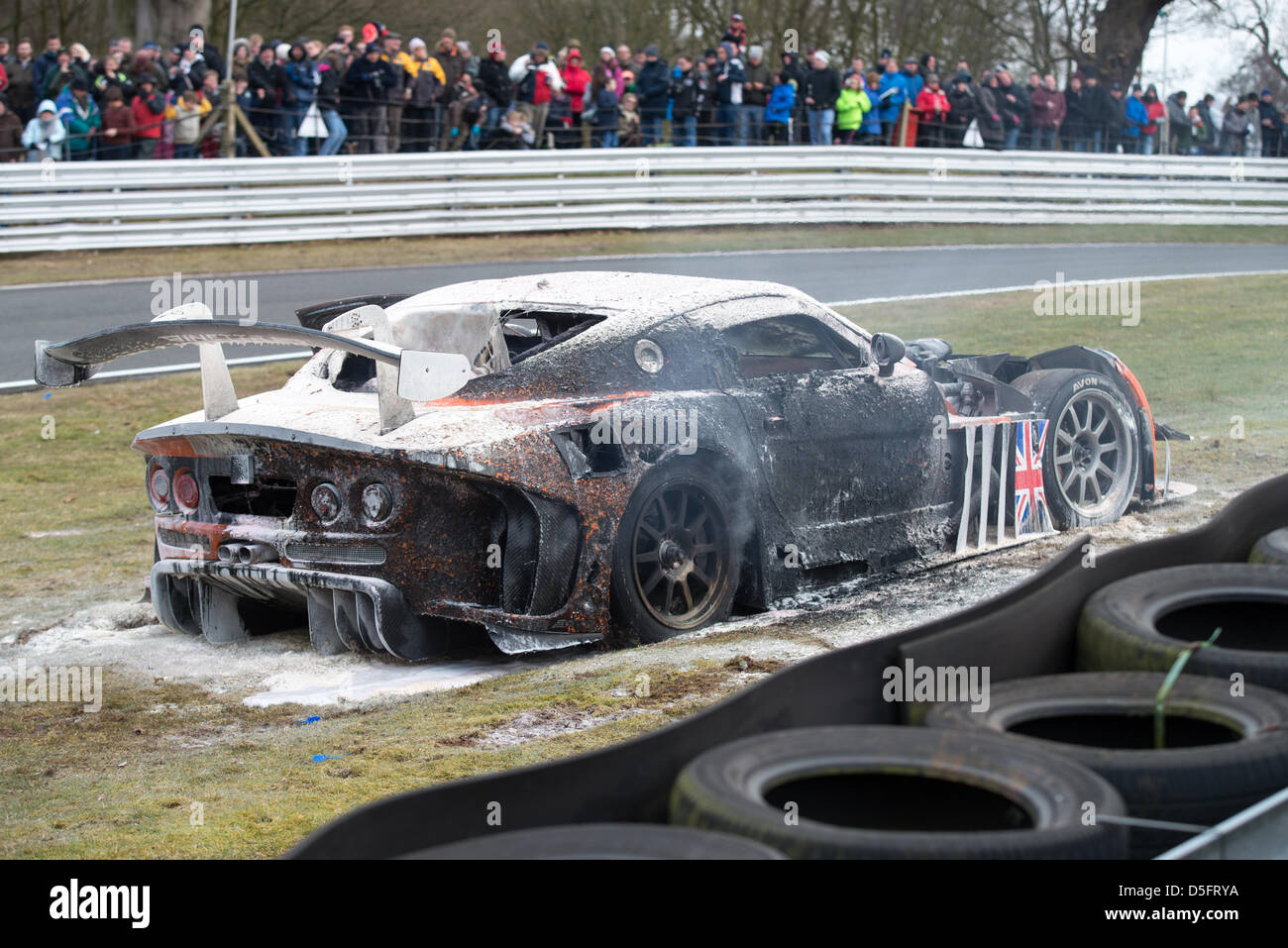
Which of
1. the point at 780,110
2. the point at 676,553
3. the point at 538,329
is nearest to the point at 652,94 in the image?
the point at 780,110

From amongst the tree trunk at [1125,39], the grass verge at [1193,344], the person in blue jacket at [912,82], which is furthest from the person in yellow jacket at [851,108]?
the tree trunk at [1125,39]

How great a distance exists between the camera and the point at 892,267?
1881 centimetres

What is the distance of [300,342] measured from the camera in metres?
5.23

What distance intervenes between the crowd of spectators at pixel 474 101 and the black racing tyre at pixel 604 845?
17.7 metres

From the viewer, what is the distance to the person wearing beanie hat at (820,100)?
22969 mm

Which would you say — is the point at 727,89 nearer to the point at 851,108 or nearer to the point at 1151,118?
the point at 851,108

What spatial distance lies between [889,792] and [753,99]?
21.1 metres

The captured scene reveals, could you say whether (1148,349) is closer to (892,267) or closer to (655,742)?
(892,267)

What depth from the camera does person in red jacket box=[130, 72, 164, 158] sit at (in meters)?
18.8

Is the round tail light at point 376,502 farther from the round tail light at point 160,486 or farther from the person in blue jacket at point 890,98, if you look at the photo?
the person in blue jacket at point 890,98

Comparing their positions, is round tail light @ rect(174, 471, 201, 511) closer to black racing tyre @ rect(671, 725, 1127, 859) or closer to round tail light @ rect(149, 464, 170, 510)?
round tail light @ rect(149, 464, 170, 510)

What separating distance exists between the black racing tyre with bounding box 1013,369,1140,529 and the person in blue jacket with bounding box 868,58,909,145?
16.2 m

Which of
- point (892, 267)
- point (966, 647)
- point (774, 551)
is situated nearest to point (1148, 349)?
point (892, 267)
